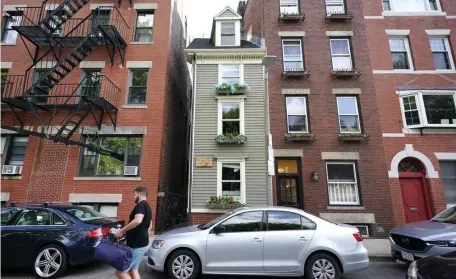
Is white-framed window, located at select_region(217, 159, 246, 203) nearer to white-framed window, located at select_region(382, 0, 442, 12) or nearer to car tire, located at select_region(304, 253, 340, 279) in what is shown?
car tire, located at select_region(304, 253, 340, 279)

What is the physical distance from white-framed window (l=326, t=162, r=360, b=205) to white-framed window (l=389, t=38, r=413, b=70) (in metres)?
6.13

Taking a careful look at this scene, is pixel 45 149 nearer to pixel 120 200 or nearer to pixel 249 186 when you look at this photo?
pixel 120 200

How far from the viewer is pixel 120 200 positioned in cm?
1102

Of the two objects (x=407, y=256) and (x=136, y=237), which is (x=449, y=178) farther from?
(x=136, y=237)

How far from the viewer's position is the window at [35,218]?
6.41 m

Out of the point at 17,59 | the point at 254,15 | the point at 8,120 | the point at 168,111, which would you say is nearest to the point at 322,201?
the point at 168,111

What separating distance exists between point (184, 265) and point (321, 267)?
3074 millimetres

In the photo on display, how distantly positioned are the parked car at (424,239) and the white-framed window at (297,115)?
6.43m

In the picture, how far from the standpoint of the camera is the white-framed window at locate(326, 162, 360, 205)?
11.7 meters

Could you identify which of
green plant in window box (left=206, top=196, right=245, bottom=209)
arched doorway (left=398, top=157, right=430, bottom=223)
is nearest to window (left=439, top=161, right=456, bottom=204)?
arched doorway (left=398, top=157, right=430, bottom=223)

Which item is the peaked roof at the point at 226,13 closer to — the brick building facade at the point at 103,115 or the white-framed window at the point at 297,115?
the brick building facade at the point at 103,115

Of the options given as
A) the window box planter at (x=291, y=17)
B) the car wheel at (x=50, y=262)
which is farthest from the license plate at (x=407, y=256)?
the window box planter at (x=291, y=17)

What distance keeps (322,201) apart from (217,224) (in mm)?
7114

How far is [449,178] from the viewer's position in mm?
11977
